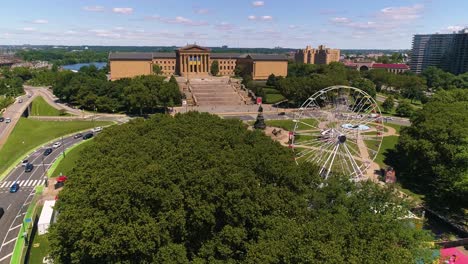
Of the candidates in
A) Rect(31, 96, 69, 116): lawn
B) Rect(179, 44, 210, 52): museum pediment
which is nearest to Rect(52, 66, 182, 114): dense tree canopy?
Rect(31, 96, 69, 116): lawn

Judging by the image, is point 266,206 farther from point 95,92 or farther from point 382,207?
point 95,92

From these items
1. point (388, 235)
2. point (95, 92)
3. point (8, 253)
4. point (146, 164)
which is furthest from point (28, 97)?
point (388, 235)

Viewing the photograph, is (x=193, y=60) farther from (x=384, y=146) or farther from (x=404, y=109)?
(x=384, y=146)

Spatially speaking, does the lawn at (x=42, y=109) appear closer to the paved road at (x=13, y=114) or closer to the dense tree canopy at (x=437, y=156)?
the paved road at (x=13, y=114)

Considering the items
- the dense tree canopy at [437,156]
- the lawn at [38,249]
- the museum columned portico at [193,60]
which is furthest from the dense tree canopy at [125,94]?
the dense tree canopy at [437,156]

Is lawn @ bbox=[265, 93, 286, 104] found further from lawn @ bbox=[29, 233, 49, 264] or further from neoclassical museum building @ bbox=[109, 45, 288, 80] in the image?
lawn @ bbox=[29, 233, 49, 264]
